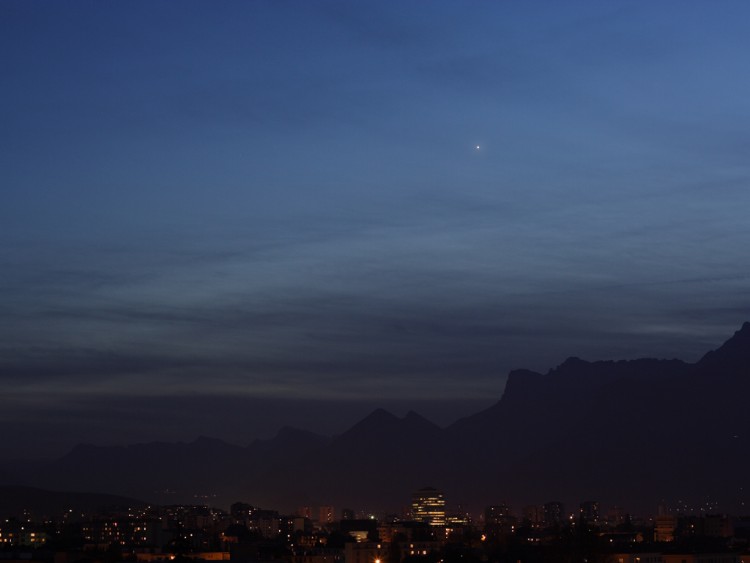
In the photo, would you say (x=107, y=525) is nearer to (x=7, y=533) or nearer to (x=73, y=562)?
(x=7, y=533)

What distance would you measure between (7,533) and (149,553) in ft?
242

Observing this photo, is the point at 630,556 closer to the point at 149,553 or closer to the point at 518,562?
the point at 518,562

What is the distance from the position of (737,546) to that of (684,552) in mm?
19069

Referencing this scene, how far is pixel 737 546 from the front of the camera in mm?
141625

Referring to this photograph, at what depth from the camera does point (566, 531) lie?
133 m

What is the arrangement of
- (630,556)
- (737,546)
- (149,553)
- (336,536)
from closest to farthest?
(149,553)
(630,556)
(737,546)
(336,536)

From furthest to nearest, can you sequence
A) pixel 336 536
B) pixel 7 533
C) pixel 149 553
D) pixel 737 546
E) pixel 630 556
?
pixel 7 533 → pixel 336 536 → pixel 737 546 → pixel 630 556 → pixel 149 553

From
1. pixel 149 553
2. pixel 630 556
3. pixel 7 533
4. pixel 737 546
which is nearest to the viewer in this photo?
pixel 149 553

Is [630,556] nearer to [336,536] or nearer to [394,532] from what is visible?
[336,536]

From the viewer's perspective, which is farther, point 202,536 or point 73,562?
point 202,536

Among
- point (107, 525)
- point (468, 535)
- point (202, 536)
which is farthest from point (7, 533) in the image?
point (468, 535)

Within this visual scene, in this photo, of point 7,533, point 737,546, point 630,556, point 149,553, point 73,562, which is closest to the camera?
point 73,562

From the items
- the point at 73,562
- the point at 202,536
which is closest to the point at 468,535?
the point at 202,536

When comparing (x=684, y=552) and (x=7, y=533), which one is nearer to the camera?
(x=684, y=552)
